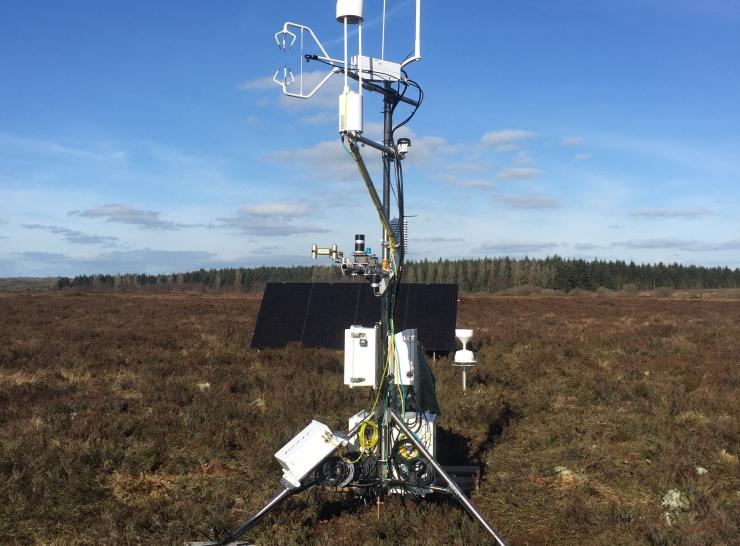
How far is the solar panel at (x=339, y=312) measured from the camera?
584 inches

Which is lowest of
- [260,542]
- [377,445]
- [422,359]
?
[260,542]

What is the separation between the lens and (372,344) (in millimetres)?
5953

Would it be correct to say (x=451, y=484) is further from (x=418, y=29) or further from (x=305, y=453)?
(x=418, y=29)

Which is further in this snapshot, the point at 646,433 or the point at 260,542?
the point at 646,433

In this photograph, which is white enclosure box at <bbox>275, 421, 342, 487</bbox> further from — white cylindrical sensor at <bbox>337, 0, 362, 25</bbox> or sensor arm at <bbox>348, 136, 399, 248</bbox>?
white cylindrical sensor at <bbox>337, 0, 362, 25</bbox>

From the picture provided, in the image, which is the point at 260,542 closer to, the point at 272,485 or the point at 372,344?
the point at 272,485

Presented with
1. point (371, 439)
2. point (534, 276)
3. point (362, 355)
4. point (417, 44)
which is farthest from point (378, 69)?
point (534, 276)

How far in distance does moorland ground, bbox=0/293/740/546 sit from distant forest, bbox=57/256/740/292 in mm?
78174

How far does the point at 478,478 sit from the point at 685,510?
196cm

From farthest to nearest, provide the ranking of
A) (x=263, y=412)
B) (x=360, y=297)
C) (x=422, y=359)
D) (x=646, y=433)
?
(x=360, y=297) < (x=263, y=412) < (x=646, y=433) < (x=422, y=359)

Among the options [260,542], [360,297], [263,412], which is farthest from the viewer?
[360,297]

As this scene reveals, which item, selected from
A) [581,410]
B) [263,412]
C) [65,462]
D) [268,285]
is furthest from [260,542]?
[268,285]

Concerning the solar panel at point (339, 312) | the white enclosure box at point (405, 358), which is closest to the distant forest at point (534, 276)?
the solar panel at point (339, 312)

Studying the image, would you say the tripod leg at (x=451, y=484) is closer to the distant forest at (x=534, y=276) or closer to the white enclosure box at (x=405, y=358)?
the white enclosure box at (x=405, y=358)
